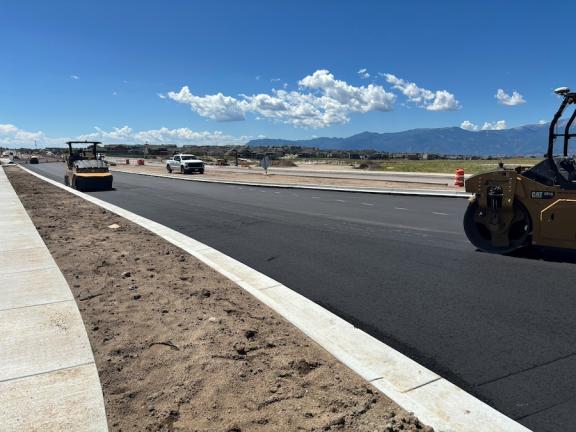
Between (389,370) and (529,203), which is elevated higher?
(529,203)

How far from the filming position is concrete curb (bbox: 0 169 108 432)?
3.17 m

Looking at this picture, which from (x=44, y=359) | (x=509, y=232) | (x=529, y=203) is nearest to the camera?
(x=44, y=359)

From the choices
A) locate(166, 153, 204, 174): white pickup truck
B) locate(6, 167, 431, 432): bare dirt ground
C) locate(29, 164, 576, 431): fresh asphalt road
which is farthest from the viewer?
locate(166, 153, 204, 174): white pickup truck

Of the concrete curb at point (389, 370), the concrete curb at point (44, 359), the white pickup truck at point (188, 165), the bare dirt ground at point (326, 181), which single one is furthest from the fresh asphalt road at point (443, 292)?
the white pickup truck at point (188, 165)

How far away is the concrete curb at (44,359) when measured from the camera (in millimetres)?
3166

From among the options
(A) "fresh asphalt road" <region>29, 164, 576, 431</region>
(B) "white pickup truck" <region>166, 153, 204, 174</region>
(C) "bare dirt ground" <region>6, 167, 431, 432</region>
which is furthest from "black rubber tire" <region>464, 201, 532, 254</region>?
(B) "white pickup truck" <region>166, 153, 204, 174</region>

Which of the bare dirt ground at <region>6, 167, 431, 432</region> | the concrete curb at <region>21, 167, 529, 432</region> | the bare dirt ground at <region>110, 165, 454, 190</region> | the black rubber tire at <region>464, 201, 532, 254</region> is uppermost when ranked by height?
the black rubber tire at <region>464, 201, 532, 254</region>

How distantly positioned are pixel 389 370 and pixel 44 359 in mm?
2944

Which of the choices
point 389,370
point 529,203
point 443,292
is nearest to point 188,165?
point 529,203

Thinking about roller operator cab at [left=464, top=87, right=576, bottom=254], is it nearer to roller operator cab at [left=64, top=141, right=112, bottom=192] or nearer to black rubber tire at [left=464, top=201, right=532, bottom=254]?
black rubber tire at [left=464, top=201, right=532, bottom=254]

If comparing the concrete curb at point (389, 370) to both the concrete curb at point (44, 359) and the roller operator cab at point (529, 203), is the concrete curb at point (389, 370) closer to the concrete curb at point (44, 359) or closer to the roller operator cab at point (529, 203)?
the concrete curb at point (44, 359)

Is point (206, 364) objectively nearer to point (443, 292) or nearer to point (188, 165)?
point (443, 292)

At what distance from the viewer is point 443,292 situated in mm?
6117

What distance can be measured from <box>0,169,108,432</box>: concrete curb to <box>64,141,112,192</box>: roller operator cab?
1918 centimetres
